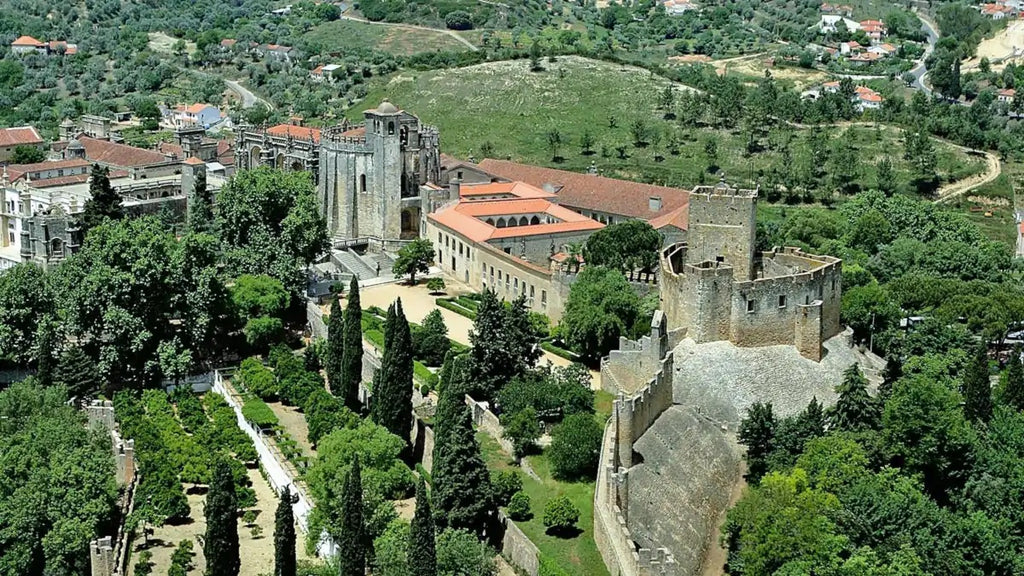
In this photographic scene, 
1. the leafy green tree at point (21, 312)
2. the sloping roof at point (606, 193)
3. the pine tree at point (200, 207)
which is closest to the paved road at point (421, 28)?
the sloping roof at point (606, 193)

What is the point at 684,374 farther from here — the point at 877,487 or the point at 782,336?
the point at 877,487

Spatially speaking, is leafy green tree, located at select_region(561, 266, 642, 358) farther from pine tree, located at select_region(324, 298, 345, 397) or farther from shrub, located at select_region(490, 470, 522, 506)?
shrub, located at select_region(490, 470, 522, 506)

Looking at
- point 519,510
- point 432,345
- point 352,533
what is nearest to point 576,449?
point 519,510

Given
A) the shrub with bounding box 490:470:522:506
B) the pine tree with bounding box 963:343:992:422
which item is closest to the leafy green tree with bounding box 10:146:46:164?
the shrub with bounding box 490:470:522:506

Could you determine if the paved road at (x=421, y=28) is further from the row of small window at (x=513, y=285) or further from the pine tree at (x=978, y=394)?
the pine tree at (x=978, y=394)

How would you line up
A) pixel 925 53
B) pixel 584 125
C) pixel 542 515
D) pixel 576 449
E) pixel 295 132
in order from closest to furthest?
pixel 542 515 → pixel 576 449 → pixel 295 132 → pixel 584 125 → pixel 925 53

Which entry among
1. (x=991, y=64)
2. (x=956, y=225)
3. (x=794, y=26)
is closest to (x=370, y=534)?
(x=956, y=225)

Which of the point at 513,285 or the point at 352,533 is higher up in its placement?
the point at 513,285

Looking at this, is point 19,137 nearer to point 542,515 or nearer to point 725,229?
point 725,229
